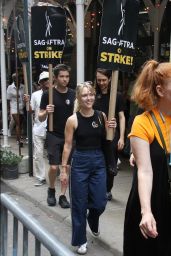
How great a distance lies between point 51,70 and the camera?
5961 millimetres

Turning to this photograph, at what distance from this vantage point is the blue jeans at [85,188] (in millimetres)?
4340

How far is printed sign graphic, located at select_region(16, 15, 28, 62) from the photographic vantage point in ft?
24.4

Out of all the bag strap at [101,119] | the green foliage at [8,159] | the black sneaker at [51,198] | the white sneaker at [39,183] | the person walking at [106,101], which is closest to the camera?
the bag strap at [101,119]

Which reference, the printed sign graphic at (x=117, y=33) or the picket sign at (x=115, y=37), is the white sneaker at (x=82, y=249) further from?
the printed sign graphic at (x=117, y=33)

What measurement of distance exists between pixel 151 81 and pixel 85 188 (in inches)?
80.6

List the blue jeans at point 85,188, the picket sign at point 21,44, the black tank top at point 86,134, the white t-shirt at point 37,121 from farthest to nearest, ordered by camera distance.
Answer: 1. the picket sign at point 21,44
2. the white t-shirt at point 37,121
3. the black tank top at point 86,134
4. the blue jeans at point 85,188

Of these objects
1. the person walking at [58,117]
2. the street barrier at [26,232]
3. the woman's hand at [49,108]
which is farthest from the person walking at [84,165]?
the street barrier at [26,232]

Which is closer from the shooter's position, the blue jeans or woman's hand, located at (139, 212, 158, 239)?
woman's hand, located at (139, 212, 158, 239)

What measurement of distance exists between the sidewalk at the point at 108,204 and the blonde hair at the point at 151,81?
2.30 meters

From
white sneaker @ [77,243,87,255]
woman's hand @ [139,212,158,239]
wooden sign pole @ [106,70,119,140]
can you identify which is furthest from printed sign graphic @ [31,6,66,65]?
woman's hand @ [139,212,158,239]

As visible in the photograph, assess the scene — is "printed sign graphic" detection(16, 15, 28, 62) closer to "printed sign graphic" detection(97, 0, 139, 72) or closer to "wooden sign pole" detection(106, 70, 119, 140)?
"printed sign graphic" detection(97, 0, 139, 72)

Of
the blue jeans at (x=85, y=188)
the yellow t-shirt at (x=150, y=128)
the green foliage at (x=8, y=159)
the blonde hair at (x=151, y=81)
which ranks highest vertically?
the blonde hair at (x=151, y=81)

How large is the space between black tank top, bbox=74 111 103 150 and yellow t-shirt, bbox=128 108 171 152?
1886 millimetres

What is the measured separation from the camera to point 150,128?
2551 mm
